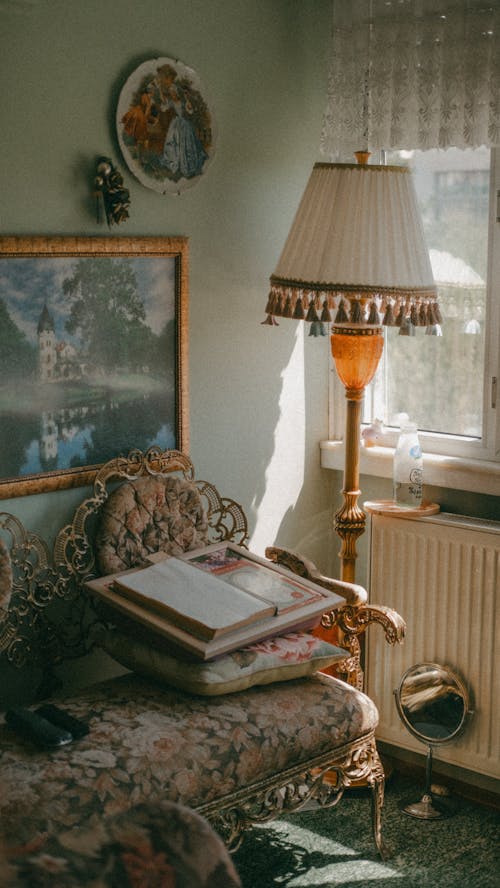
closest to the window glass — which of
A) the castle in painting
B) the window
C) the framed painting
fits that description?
the window

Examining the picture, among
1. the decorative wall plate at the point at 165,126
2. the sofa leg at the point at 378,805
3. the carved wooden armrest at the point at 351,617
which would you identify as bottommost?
the sofa leg at the point at 378,805

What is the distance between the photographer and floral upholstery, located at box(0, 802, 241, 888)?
1.26m

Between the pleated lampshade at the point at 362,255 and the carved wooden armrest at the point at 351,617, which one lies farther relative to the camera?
the carved wooden armrest at the point at 351,617

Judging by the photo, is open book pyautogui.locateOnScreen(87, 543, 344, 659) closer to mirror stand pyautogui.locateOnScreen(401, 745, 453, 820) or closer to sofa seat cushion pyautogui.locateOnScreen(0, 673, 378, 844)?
sofa seat cushion pyautogui.locateOnScreen(0, 673, 378, 844)

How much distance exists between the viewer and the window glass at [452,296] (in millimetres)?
3150

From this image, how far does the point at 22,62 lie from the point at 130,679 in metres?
1.54

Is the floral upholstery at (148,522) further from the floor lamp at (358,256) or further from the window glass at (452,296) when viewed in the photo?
the window glass at (452,296)

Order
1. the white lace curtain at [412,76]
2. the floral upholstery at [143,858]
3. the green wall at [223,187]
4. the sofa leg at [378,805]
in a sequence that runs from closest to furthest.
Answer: the floral upholstery at [143,858], the green wall at [223,187], the sofa leg at [378,805], the white lace curtain at [412,76]

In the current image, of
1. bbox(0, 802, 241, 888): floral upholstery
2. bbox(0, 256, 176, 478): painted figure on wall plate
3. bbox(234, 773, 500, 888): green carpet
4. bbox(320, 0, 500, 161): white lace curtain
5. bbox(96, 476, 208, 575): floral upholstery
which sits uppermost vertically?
bbox(320, 0, 500, 161): white lace curtain

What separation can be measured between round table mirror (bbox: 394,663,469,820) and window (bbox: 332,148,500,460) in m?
0.70

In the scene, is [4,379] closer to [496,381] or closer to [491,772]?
[496,381]

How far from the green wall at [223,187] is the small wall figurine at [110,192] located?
0.11ft

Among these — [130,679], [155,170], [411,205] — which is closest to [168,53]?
[155,170]

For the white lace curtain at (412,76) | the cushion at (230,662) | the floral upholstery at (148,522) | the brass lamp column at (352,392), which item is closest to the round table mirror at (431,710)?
the brass lamp column at (352,392)
